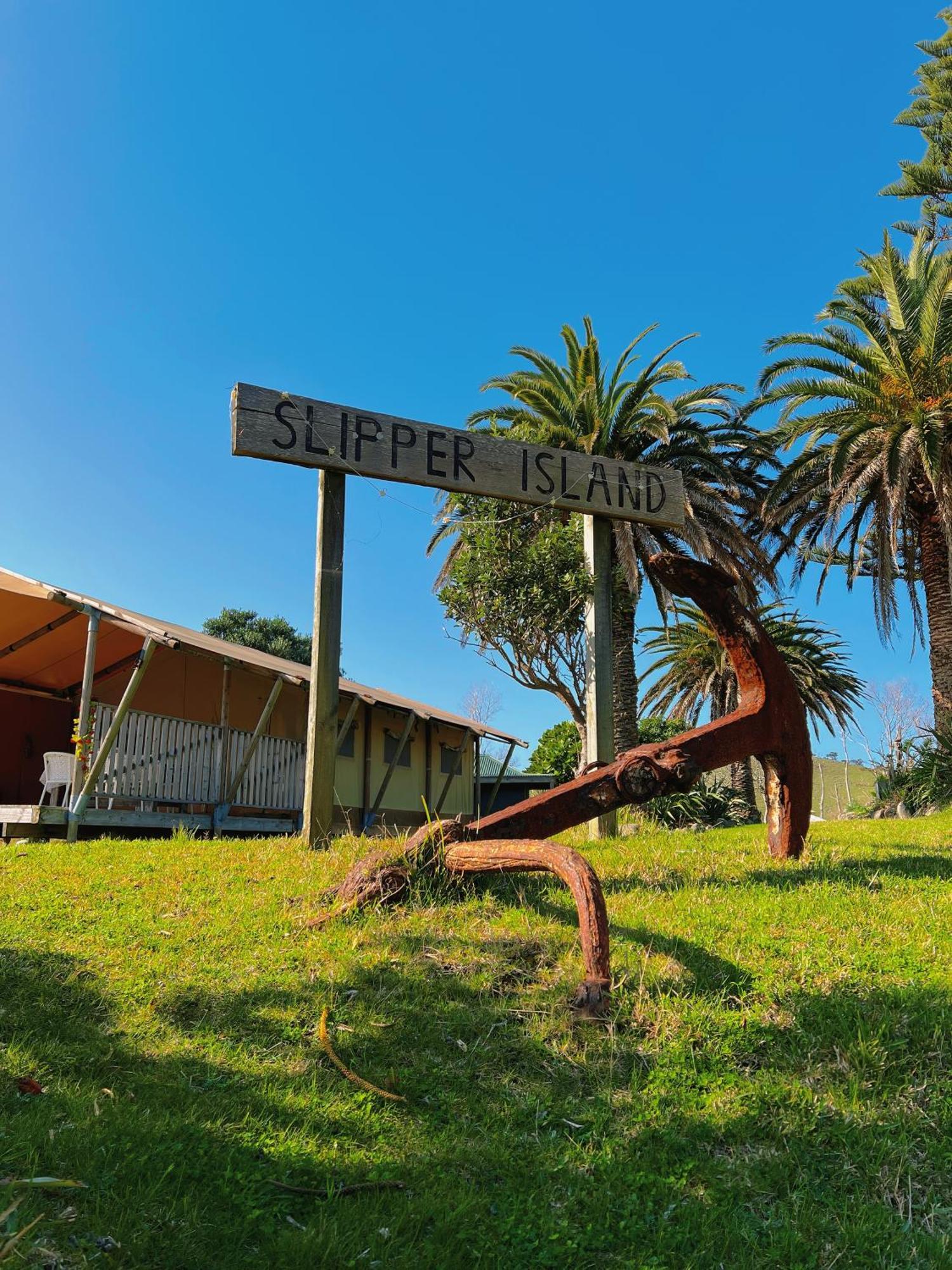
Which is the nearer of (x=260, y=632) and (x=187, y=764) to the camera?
(x=187, y=764)

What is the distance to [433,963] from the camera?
4.90 meters

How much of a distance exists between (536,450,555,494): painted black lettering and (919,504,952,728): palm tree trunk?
13.9 m

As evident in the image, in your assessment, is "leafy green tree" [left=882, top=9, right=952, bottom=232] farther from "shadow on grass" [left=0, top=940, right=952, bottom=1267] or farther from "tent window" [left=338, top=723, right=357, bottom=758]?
"shadow on grass" [left=0, top=940, right=952, bottom=1267]

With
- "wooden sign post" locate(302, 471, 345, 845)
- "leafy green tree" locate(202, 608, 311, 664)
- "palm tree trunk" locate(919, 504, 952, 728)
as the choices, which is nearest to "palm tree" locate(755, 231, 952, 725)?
"palm tree trunk" locate(919, 504, 952, 728)

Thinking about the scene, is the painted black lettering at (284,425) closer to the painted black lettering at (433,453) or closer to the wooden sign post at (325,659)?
the wooden sign post at (325,659)

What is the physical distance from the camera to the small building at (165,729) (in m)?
11.5

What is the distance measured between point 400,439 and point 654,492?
110 inches

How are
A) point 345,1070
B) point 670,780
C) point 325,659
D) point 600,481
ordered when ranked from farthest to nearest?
point 600,481
point 325,659
point 670,780
point 345,1070

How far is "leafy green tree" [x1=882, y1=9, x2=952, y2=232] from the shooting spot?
29469mm

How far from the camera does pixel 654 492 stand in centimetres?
939

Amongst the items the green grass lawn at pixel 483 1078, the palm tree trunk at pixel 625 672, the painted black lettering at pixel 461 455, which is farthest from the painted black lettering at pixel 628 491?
the palm tree trunk at pixel 625 672

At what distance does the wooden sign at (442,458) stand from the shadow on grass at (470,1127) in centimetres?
460

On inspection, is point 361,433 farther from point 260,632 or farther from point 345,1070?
point 260,632

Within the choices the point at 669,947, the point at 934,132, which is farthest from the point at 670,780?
the point at 934,132
